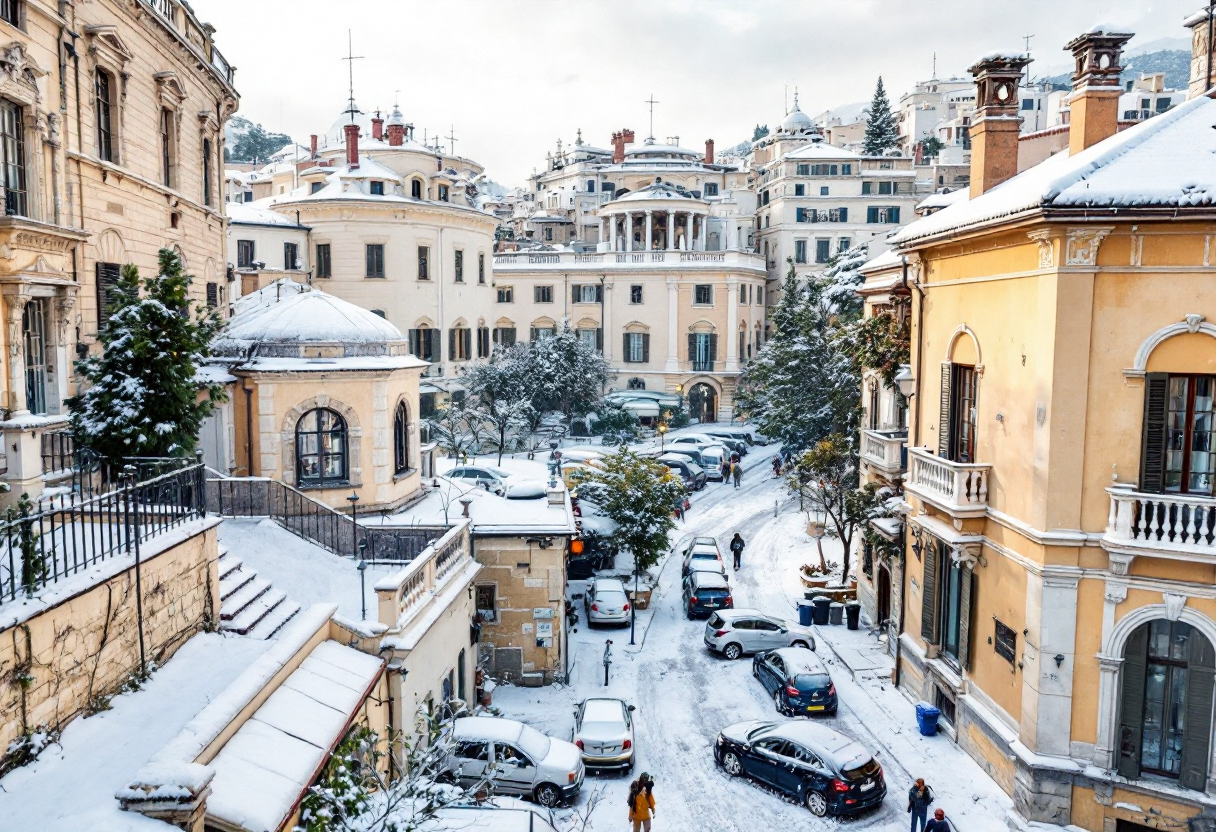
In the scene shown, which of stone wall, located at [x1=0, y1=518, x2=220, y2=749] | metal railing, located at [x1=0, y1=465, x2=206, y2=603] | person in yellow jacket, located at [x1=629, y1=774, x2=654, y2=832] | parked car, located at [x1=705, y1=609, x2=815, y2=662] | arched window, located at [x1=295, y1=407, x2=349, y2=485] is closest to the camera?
stone wall, located at [x1=0, y1=518, x2=220, y2=749]

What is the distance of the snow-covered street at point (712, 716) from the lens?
16.3 m

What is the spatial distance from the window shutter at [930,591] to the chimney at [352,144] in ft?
124

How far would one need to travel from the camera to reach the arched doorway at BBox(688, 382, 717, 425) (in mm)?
61312

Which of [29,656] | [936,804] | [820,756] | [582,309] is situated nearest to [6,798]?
[29,656]

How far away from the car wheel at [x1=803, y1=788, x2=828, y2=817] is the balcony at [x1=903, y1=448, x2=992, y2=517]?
230 inches

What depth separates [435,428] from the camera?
139ft

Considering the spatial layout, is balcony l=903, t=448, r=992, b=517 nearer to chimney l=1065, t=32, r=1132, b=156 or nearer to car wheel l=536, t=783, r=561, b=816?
chimney l=1065, t=32, r=1132, b=156

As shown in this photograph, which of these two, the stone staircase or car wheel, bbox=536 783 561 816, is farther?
car wheel, bbox=536 783 561 816

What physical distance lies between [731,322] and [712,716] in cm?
4257

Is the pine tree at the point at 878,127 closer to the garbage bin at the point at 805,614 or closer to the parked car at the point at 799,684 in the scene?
the garbage bin at the point at 805,614

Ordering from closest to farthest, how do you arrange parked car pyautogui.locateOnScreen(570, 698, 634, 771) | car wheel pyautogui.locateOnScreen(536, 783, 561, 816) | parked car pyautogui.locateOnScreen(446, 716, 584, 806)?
parked car pyautogui.locateOnScreen(446, 716, 584, 806) → car wheel pyautogui.locateOnScreen(536, 783, 561, 816) → parked car pyautogui.locateOnScreen(570, 698, 634, 771)

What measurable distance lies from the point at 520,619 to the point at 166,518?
11503 millimetres

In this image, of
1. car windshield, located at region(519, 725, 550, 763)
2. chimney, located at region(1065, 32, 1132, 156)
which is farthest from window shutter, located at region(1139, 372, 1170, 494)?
car windshield, located at region(519, 725, 550, 763)

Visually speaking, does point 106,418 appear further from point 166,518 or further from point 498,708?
point 498,708
